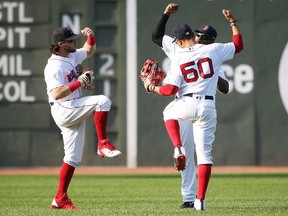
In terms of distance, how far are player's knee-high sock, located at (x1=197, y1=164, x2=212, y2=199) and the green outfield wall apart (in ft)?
24.9

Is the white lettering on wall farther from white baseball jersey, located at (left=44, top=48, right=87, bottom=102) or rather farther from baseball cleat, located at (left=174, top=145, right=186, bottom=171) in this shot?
baseball cleat, located at (left=174, top=145, right=186, bottom=171)

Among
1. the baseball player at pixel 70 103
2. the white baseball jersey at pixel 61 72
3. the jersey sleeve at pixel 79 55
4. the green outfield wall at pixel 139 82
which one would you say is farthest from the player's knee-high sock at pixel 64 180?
the green outfield wall at pixel 139 82

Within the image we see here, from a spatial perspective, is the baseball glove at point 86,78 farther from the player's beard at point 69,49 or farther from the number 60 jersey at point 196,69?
the number 60 jersey at point 196,69

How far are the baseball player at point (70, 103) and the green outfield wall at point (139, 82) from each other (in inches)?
269

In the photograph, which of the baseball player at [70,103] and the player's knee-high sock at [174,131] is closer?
the player's knee-high sock at [174,131]

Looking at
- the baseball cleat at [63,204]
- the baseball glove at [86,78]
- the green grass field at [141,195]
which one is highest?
the baseball glove at [86,78]

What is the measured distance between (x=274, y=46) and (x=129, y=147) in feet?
10.4

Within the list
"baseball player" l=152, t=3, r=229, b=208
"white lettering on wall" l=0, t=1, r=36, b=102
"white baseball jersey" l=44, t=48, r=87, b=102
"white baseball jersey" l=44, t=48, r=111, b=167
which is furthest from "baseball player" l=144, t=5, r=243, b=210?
"white lettering on wall" l=0, t=1, r=36, b=102

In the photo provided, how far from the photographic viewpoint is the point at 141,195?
37.4ft

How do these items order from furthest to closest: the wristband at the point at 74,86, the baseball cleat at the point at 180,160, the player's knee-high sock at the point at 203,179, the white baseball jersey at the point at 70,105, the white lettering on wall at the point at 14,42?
the white lettering on wall at the point at 14,42
the white baseball jersey at the point at 70,105
the wristband at the point at 74,86
the player's knee-high sock at the point at 203,179
the baseball cleat at the point at 180,160

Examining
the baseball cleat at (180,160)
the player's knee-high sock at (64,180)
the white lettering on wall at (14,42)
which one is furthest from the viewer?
the white lettering on wall at (14,42)

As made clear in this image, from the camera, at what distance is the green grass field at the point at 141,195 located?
9.09 metres

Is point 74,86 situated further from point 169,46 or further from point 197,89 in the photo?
point 197,89

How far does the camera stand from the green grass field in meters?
9.09
